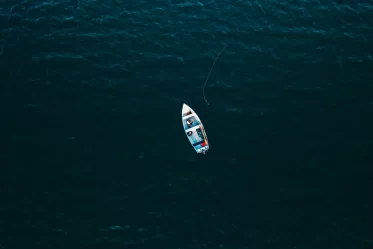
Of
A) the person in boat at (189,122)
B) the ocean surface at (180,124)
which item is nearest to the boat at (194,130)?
the person in boat at (189,122)

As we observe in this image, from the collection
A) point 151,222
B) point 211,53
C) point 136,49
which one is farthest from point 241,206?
point 136,49

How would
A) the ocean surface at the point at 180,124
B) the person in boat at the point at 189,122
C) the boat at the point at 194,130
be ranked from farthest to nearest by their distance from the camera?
the person in boat at the point at 189,122, the boat at the point at 194,130, the ocean surface at the point at 180,124

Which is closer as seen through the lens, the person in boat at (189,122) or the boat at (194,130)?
the boat at (194,130)

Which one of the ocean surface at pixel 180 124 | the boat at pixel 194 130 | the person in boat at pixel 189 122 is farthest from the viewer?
the person in boat at pixel 189 122

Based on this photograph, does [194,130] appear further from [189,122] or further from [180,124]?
[180,124]

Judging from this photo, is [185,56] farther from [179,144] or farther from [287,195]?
[287,195]

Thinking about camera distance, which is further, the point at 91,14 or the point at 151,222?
the point at 91,14

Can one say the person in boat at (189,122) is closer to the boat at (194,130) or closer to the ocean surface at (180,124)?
the boat at (194,130)
